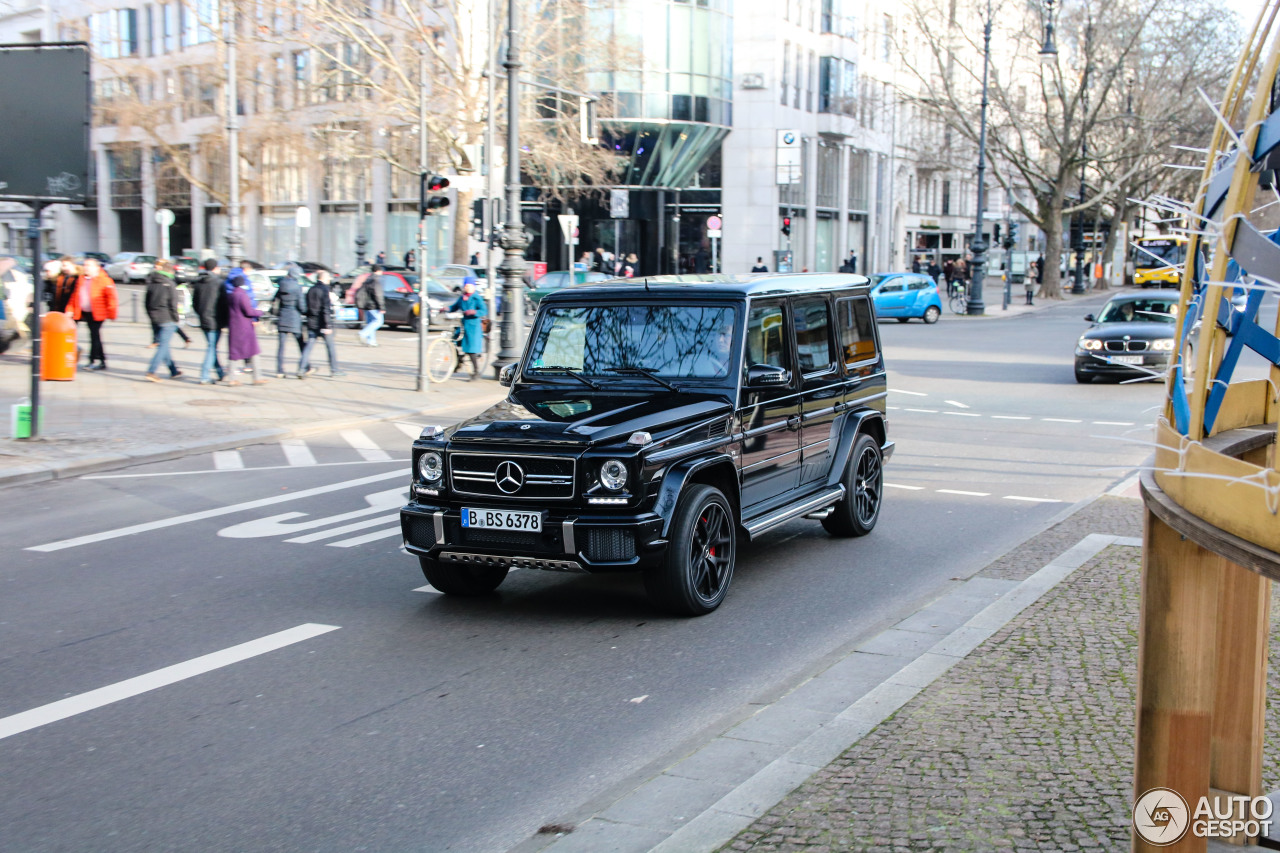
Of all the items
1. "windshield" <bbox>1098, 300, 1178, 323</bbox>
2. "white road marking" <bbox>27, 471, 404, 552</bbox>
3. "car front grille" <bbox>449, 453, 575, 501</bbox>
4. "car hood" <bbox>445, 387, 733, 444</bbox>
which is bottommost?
"white road marking" <bbox>27, 471, 404, 552</bbox>

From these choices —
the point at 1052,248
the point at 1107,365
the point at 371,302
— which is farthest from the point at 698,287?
the point at 1052,248

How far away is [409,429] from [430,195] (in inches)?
235

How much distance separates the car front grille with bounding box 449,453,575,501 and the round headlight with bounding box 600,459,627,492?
17 cm

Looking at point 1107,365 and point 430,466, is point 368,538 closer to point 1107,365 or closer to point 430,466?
point 430,466

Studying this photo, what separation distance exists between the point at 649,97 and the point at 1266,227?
53.6 meters

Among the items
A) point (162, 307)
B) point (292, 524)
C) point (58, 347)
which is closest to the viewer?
point (292, 524)

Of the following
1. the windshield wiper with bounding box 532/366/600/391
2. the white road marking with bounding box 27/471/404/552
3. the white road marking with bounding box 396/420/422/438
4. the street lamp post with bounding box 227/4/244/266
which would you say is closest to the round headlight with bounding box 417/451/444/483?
the windshield wiper with bounding box 532/366/600/391

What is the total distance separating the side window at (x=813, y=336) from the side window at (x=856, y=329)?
0.85ft

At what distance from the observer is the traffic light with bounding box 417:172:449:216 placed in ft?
64.8

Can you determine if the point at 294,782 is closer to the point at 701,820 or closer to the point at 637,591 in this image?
the point at 701,820

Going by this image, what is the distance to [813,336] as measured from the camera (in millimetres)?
8742

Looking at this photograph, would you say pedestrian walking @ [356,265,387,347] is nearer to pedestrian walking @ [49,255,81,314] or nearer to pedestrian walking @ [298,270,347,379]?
pedestrian walking @ [298,270,347,379]

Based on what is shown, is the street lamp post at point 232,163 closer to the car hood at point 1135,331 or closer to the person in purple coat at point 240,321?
the person in purple coat at point 240,321

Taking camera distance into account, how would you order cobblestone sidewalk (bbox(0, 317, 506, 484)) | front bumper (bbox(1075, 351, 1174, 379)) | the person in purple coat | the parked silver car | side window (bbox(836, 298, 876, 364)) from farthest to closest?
the parked silver car, front bumper (bbox(1075, 351, 1174, 379)), the person in purple coat, cobblestone sidewalk (bbox(0, 317, 506, 484)), side window (bbox(836, 298, 876, 364))
